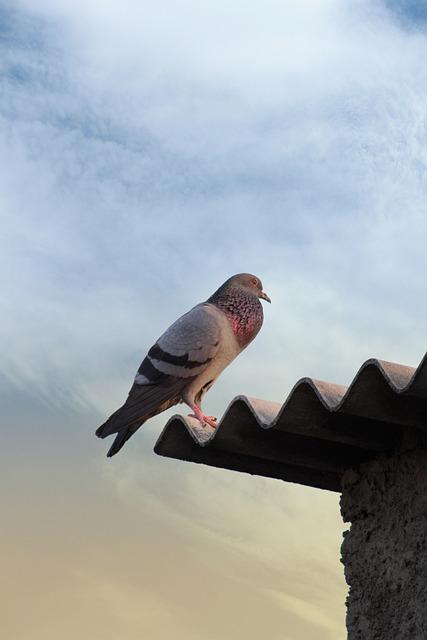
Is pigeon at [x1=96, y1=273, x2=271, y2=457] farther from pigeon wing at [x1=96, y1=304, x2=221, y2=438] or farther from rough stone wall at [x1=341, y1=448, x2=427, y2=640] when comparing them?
rough stone wall at [x1=341, y1=448, x2=427, y2=640]

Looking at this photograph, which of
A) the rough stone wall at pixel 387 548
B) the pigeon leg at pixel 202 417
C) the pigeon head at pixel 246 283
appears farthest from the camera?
the pigeon head at pixel 246 283

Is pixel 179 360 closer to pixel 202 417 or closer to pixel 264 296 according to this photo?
pixel 202 417

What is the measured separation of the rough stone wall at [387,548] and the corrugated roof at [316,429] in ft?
0.36

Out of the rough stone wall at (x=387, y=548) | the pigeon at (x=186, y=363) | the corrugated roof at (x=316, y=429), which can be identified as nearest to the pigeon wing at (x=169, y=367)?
the pigeon at (x=186, y=363)

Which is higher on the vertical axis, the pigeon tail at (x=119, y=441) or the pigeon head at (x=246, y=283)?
the pigeon head at (x=246, y=283)

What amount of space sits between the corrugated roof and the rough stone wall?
108 millimetres

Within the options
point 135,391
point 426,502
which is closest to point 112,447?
point 135,391

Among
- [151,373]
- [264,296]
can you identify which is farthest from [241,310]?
[151,373]

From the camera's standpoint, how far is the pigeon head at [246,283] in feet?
19.6

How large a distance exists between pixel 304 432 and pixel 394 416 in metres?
0.43

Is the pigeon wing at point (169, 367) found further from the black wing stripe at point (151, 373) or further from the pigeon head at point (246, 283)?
the pigeon head at point (246, 283)

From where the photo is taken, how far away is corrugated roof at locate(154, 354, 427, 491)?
146 inches

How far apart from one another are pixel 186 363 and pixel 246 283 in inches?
34.1

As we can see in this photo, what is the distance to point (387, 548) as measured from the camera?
410 cm
